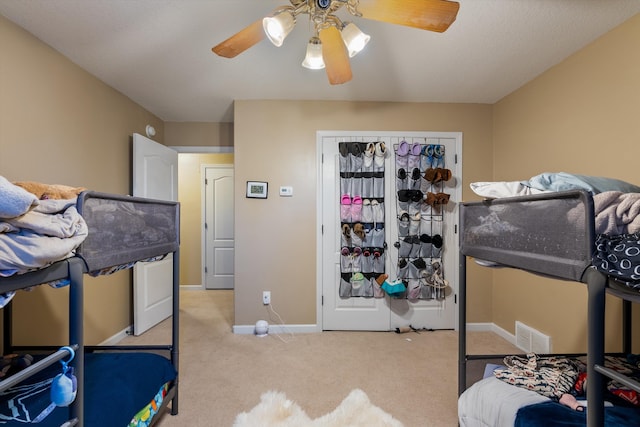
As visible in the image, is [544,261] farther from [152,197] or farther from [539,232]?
[152,197]

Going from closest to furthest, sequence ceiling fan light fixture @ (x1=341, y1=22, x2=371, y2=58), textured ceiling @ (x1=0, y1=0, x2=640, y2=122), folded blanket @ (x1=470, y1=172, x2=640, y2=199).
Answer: folded blanket @ (x1=470, y1=172, x2=640, y2=199), ceiling fan light fixture @ (x1=341, y1=22, x2=371, y2=58), textured ceiling @ (x1=0, y1=0, x2=640, y2=122)

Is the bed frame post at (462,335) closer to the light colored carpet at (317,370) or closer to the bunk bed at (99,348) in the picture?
the light colored carpet at (317,370)

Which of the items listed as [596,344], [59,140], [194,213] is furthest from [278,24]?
[194,213]

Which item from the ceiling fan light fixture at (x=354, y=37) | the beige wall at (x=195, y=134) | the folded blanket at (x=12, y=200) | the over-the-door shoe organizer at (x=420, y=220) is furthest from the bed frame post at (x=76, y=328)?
the beige wall at (x=195, y=134)

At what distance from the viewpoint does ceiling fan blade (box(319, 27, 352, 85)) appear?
1410 mm

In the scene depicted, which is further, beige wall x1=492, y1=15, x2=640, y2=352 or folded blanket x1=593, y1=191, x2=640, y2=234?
beige wall x1=492, y1=15, x2=640, y2=352

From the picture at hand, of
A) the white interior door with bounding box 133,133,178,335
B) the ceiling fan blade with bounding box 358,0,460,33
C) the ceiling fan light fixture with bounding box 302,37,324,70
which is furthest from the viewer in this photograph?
the white interior door with bounding box 133,133,178,335

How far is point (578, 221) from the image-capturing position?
0.92 m

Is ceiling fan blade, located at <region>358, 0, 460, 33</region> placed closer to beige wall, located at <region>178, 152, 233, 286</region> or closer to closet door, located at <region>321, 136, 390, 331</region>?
closet door, located at <region>321, 136, 390, 331</region>

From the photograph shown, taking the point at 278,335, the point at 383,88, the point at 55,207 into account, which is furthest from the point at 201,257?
the point at 55,207

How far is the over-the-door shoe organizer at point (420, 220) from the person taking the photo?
9.75 ft

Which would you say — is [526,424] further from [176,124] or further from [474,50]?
[176,124]

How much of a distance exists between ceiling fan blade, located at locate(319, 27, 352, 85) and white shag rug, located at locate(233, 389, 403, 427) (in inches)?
76.6

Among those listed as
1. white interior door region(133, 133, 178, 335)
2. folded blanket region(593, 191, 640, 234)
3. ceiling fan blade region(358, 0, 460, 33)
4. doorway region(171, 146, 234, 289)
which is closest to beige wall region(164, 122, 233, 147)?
white interior door region(133, 133, 178, 335)
